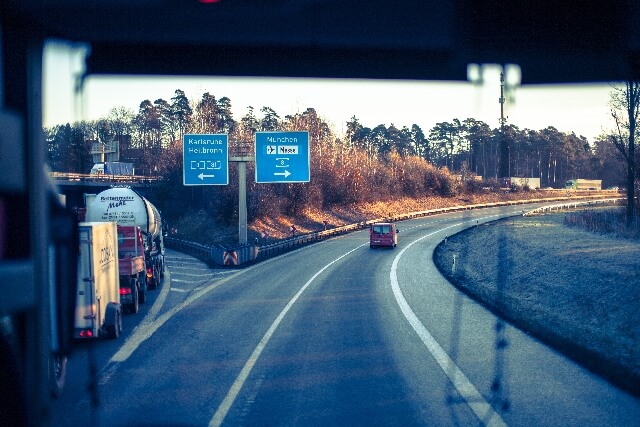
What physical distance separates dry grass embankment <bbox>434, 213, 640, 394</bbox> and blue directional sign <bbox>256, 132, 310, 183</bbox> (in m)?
9.10

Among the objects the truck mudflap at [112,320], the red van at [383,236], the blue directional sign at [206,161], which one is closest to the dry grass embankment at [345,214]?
the red van at [383,236]

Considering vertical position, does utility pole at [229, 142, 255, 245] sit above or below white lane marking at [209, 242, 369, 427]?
above

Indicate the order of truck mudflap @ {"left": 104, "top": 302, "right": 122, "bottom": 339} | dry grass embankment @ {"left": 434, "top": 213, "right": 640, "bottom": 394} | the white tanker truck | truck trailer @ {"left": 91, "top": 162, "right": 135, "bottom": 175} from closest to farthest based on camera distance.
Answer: dry grass embankment @ {"left": 434, "top": 213, "right": 640, "bottom": 394} → truck mudflap @ {"left": 104, "top": 302, "right": 122, "bottom": 339} → the white tanker truck → truck trailer @ {"left": 91, "top": 162, "right": 135, "bottom": 175}

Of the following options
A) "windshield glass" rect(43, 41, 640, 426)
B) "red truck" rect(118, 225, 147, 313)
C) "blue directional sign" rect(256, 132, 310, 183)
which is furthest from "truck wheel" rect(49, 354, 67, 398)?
"blue directional sign" rect(256, 132, 310, 183)

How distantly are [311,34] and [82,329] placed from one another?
8463 millimetres

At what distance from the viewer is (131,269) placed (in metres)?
17.3

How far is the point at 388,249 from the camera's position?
42.4 meters

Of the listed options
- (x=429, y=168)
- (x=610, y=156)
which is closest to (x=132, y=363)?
(x=610, y=156)

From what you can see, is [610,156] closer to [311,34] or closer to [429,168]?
[311,34]

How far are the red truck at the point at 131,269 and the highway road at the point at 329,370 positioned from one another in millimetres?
459

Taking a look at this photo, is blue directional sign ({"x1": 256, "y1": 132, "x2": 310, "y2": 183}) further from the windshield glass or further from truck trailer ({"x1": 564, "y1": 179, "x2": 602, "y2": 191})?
truck trailer ({"x1": 564, "y1": 179, "x2": 602, "y2": 191})

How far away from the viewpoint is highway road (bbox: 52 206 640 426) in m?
7.52

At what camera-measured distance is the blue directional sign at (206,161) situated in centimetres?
3472

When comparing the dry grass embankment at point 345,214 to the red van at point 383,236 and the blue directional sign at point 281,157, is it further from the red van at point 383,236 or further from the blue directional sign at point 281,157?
the blue directional sign at point 281,157
